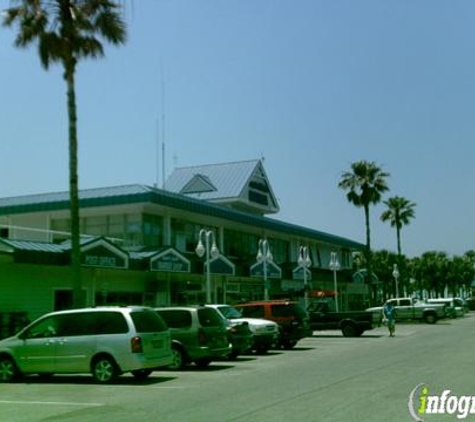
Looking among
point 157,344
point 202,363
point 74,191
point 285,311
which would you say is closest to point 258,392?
point 157,344

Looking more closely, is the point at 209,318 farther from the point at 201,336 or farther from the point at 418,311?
the point at 418,311

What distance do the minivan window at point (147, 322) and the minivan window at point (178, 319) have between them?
2369 mm

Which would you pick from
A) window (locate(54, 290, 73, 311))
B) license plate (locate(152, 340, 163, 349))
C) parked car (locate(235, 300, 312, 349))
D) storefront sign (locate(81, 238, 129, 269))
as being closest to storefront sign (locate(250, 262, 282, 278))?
storefront sign (locate(81, 238, 129, 269))

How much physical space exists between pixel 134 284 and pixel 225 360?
599 inches

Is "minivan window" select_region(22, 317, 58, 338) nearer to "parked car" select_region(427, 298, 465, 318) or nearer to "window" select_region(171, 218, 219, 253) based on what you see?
"window" select_region(171, 218, 219, 253)

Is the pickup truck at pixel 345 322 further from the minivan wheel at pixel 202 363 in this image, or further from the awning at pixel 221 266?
the minivan wheel at pixel 202 363

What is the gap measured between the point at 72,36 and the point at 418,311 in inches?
1395

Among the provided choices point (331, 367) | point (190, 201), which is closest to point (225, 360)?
point (331, 367)

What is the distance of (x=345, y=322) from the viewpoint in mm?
35281

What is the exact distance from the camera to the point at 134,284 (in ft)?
122

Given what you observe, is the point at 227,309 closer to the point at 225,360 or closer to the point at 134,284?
the point at 225,360

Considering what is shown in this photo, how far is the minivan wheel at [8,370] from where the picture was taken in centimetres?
1756

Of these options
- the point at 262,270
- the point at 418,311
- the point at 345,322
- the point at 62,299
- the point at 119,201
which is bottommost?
the point at 345,322

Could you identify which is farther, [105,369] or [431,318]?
[431,318]
